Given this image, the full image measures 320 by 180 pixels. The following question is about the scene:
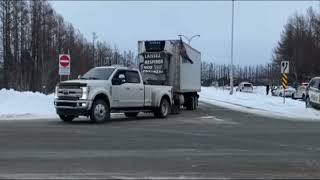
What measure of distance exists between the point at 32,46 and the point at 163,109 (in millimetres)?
58963

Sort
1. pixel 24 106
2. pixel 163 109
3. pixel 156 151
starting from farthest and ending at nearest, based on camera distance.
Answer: pixel 24 106, pixel 163 109, pixel 156 151

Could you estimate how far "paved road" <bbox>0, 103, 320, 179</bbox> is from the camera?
11133 mm

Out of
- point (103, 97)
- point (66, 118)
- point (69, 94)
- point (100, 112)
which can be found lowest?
point (66, 118)

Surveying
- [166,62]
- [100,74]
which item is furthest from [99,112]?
[166,62]

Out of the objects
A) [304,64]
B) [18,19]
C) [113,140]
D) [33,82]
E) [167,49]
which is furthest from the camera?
[304,64]

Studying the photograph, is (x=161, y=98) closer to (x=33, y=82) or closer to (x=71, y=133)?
(x=71, y=133)

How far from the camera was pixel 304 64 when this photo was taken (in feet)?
343

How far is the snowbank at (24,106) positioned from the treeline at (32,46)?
39431mm

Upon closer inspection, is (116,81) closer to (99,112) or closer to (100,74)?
(100,74)

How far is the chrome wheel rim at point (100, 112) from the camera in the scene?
76.6ft

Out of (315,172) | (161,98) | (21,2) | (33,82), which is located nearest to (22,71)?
(33,82)

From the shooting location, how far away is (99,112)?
23.5 meters

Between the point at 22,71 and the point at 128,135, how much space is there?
66065 mm

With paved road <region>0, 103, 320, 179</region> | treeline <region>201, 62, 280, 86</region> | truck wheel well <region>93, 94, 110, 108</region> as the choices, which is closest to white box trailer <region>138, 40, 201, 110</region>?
truck wheel well <region>93, 94, 110, 108</region>
